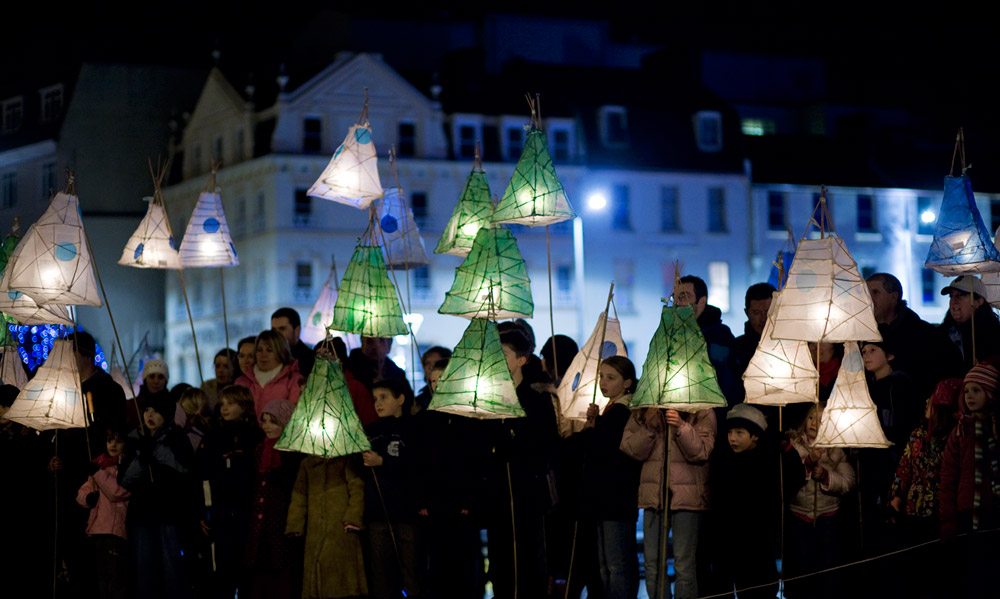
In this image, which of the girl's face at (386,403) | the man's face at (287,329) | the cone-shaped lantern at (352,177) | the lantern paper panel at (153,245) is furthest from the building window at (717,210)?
the girl's face at (386,403)

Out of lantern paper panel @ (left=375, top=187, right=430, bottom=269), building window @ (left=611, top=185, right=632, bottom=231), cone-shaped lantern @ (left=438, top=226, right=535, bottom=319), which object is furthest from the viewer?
building window @ (left=611, top=185, right=632, bottom=231)

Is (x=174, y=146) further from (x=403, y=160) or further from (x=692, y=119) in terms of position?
(x=692, y=119)

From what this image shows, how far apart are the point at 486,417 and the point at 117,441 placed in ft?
9.46

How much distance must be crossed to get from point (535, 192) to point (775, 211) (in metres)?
40.3

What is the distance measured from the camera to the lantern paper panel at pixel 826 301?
10.3 metres

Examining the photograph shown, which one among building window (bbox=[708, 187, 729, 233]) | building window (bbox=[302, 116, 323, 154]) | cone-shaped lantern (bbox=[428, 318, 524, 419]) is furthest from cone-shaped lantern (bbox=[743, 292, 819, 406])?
building window (bbox=[708, 187, 729, 233])

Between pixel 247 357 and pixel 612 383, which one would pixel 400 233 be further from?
pixel 612 383

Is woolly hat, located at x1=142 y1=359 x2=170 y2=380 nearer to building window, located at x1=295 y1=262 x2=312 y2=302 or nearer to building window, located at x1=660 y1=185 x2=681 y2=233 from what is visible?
building window, located at x1=295 y1=262 x2=312 y2=302

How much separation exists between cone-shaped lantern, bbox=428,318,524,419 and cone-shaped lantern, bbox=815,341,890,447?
1.91 metres

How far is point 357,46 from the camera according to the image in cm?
5128

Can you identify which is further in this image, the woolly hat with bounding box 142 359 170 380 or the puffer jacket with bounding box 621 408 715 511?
the woolly hat with bounding box 142 359 170 380

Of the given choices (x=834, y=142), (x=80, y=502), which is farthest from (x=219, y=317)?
(x=80, y=502)

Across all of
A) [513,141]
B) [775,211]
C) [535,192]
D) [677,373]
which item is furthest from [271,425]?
[775,211]

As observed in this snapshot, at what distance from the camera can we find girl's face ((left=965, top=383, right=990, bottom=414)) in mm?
9773
